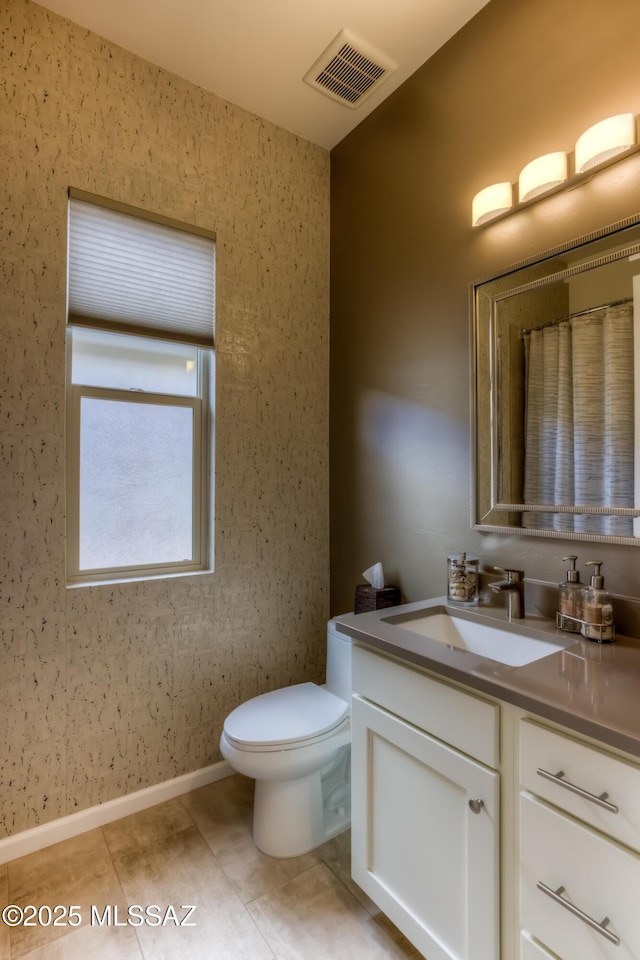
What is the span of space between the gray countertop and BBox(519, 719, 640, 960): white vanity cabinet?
6 centimetres

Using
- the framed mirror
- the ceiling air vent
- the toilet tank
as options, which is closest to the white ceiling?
the ceiling air vent

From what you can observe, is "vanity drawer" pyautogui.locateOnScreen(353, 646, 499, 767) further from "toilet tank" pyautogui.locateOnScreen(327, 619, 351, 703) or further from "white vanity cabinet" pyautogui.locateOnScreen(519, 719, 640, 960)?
"toilet tank" pyautogui.locateOnScreen(327, 619, 351, 703)

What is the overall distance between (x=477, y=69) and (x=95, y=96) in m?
1.38

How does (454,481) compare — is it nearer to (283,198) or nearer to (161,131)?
(283,198)

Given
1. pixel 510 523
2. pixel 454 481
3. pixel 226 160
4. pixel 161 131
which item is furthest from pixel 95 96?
pixel 510 523

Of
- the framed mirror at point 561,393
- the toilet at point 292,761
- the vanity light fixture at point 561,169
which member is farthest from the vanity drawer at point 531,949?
the vanity light fixture at point 561,169

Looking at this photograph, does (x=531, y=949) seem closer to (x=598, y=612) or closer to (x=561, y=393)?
(x=598, y=612)

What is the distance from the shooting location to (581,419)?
133 centimetres

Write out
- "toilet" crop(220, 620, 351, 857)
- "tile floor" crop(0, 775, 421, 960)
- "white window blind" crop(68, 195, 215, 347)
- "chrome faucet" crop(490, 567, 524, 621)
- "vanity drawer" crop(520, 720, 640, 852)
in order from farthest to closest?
"white window blind" crop(68, 195, 215, 347) < "toilet" crop(220, 620, 351, 857) < "chrome faucet" crop(490, 567, 524, 621) < "tile floor" crop(0, 775, 421, 960) < "vanity drawer" crop(520, 720, 640, 852)

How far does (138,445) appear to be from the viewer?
6.30 feet

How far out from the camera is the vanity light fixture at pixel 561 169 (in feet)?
3.95

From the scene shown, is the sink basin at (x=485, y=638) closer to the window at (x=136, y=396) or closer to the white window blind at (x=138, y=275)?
the window at (x=136, y=396)

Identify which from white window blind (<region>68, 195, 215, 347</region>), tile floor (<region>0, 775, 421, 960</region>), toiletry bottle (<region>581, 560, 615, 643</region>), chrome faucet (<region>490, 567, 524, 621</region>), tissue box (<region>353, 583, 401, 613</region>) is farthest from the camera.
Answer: tissue box (<region>353, 583, 401, 613</region>)

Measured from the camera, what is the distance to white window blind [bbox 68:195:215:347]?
175cm
